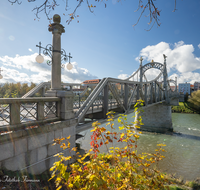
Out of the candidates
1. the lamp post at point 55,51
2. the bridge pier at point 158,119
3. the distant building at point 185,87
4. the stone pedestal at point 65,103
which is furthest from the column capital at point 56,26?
the distant building at point 185,87

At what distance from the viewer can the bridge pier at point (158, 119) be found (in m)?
19.5

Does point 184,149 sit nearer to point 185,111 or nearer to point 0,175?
point 0,175

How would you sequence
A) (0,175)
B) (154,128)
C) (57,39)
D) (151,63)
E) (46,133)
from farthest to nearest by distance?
(151,63) < (154,128) < (57,39) < (46,133) < (0,175)

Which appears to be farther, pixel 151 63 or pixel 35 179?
pixel 151 63

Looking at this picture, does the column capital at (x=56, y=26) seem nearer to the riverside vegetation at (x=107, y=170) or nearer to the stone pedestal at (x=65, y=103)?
the stone pedestal at (x=65, y=103)

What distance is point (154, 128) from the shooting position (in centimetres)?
1986

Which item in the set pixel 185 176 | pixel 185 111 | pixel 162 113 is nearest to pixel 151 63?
pixel 162 113

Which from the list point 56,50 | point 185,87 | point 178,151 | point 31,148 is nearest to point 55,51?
point 56,50

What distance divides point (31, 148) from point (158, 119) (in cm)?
2021

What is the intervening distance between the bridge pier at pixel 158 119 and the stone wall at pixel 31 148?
676 inches

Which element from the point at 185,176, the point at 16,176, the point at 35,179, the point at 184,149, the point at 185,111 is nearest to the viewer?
the point at 16,176

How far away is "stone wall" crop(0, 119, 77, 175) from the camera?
2904 millimetres

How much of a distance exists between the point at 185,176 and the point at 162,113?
42.5 ft

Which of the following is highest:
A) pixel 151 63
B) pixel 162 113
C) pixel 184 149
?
pixel 151 63
